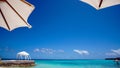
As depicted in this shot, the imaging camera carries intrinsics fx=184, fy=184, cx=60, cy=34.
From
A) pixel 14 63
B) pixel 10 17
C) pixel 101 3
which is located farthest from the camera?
pixel 14 63

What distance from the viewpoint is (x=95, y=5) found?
13.1 ft

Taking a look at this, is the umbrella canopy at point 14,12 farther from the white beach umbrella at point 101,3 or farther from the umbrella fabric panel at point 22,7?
the white beach umbrella at point 101,3

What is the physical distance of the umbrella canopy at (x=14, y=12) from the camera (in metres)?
3.81

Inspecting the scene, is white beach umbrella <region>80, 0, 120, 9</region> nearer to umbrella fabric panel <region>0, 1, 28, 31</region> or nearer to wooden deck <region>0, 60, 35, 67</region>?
umbrella fabric panel <region>0, 1, 28, 31</region>

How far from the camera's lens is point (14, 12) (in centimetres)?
405

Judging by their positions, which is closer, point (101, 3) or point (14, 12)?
point (101, 3)

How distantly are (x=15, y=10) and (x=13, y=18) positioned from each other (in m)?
0.27

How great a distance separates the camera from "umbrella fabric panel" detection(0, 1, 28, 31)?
3849 millimetres

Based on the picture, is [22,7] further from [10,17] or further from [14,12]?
[10,17]

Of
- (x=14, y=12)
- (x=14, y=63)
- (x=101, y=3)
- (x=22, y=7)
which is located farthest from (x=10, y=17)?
(x=14, y=63)

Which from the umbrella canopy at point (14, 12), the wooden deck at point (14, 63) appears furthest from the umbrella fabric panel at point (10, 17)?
the wooden deck at point (14, 63)

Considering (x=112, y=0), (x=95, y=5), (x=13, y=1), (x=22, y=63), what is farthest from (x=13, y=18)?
(x=22, y=63)

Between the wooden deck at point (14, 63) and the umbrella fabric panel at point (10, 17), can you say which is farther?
the wooden deck at point (14, 63)

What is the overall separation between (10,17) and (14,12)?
197 millimetres
